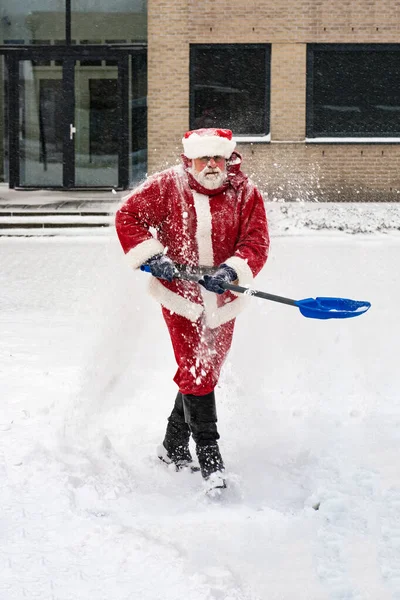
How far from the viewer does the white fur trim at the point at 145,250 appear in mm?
4324

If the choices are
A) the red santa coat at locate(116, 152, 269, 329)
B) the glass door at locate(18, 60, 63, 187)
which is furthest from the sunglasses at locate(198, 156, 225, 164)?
the glass door at locate(18, 60, 63, 187)

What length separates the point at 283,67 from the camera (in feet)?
57.5

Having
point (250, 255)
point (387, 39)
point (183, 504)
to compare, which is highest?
point (387, 39)

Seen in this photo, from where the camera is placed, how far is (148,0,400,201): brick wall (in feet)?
57.1

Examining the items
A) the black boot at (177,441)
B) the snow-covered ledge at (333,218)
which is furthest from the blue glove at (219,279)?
the snow-covered ledge at (333,218)

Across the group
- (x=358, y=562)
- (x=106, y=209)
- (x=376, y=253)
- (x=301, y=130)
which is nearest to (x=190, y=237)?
(x=358, y=562)

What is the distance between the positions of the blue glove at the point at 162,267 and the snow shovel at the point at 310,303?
0.14ft

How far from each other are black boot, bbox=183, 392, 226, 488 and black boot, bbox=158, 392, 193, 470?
19 cm

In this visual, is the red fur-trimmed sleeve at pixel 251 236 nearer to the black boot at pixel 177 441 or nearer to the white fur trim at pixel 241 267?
the white fur trim at pixel 241 267

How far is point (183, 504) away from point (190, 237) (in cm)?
114

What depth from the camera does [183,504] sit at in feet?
13.7

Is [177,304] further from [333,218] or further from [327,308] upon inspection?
[333,218]

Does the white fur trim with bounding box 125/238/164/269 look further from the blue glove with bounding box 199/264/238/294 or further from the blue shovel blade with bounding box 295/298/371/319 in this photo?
the blue shovel blade with bounding box 295/298/371/319

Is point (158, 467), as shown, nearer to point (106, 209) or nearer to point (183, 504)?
point (183, 504)
